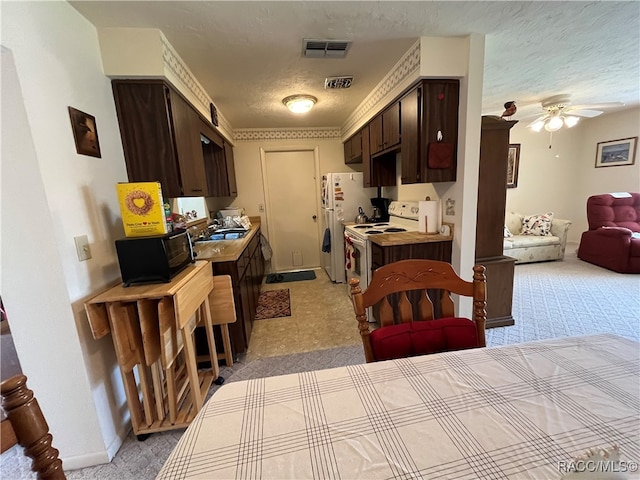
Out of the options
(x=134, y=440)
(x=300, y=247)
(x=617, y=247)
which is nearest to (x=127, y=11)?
(x=134, y=440)

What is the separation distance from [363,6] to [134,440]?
2871 millimetres

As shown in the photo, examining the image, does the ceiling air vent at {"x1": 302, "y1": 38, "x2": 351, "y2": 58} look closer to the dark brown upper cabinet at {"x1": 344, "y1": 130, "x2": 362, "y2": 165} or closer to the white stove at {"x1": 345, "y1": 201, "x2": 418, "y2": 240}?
the dark brown upper cabinet at {"x1": 344, "y1": 130, "x2": 362, "y2": 165}

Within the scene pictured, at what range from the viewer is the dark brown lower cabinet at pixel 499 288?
8.05 feet

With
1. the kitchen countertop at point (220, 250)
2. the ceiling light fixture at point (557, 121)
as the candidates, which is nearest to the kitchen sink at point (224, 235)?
the kitchen countertop at point (220, 250)

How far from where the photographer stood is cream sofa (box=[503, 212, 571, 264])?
166 inches

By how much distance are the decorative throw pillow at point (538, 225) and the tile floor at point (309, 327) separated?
353 cm

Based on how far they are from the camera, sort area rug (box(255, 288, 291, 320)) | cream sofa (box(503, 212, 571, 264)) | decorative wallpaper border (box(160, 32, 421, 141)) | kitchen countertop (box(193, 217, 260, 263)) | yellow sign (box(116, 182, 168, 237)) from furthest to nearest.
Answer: cream sofa (box(503, 212, 571, 264)) < area rug (box(255, 288, 291, 320)) < kitchen countertop (box(193, 217, 260, 263)) < decorative wallpaper border (box(160, 32, 421, 141)) < yellow sign (box(116, 182, 168, 237))

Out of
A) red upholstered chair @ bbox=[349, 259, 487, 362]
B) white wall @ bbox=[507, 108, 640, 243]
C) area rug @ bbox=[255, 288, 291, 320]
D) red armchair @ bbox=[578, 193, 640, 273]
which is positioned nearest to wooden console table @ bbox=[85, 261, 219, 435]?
red upholstered chair @ bbox=[349, 259, 487, 362]

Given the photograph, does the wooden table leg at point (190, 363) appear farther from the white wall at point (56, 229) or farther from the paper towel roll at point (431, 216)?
the paper towel roll at point (431, 216)

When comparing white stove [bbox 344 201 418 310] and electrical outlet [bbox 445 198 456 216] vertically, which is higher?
electrical outlet [bbox 445 198 456 216]

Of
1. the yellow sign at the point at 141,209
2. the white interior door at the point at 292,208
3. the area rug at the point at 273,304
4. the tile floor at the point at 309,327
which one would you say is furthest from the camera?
the white interior door at the point at 292,208

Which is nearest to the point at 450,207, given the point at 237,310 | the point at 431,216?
the point at 431,216

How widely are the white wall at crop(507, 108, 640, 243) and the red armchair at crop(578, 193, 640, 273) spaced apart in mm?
763

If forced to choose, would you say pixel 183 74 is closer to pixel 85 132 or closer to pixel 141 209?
pixel 85 132
